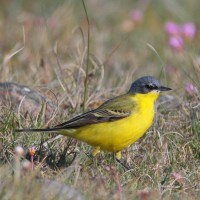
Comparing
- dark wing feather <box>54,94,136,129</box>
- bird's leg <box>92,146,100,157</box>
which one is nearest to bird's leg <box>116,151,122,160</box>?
bird's leg <box>92,146,100,157</box>

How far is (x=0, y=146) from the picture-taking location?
6.70 meters

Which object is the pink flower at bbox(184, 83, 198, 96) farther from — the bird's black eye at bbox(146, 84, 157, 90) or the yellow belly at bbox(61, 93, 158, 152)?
the yellow belly at bbox(61, 93, 158, 152)

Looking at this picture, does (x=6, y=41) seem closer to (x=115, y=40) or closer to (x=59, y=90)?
(x=115, y=40)

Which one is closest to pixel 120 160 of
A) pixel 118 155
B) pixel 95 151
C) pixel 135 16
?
pixel 118 155

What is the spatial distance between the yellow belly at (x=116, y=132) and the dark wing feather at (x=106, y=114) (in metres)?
0.05

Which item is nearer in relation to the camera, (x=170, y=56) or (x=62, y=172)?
(x=62, y=172)

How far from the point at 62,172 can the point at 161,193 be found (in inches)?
33.0

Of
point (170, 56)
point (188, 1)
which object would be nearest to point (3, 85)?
point (170, 56)

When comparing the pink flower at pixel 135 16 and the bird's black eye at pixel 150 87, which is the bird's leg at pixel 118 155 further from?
the pink flower at pixel 135 16

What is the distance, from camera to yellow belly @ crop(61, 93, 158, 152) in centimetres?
677

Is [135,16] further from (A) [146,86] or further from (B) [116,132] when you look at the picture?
(B) [116,132]

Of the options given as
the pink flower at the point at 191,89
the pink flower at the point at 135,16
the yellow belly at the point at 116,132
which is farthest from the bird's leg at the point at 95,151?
the pink flower at the point at 135,16

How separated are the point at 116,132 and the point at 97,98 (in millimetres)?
1735

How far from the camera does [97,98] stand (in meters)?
8.50
